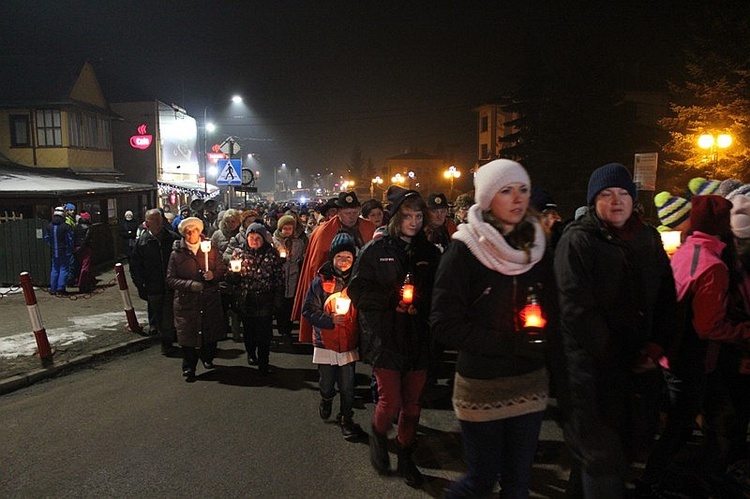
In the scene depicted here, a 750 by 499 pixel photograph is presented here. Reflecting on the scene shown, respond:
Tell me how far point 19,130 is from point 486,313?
2964cm

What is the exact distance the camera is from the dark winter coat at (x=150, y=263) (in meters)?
8.56

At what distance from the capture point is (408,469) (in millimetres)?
4344

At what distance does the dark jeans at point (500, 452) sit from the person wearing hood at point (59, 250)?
42.7 ft

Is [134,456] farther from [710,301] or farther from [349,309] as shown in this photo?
[710,301]

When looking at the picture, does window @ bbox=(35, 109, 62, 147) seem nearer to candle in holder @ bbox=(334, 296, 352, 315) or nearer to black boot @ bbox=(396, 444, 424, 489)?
candle in holder @ bbox=(334, 296, 352, 315)

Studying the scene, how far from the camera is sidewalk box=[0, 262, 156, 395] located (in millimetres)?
7449

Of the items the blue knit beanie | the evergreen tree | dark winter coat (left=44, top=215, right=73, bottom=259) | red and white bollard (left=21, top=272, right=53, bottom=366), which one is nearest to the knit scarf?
the blue knit beanie

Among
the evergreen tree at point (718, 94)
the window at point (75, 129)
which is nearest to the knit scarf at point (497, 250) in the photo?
the evergreen tree at point (718, 94)

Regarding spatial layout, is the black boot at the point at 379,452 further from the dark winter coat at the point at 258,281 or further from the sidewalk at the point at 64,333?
the sidewalk at the point at 64,333

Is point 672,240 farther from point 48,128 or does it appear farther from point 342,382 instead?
point 48,128

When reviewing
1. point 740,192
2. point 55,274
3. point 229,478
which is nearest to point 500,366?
point 229,478

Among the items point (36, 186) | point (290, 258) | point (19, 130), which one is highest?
point (19, 130)

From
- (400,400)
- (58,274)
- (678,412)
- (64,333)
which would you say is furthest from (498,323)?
(58,274)

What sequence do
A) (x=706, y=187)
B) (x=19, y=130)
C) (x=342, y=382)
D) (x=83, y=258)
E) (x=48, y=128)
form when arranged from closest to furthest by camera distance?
(x=342, y=382)
(x=706, y=187)
(x=83, y=258)
(x=19, y=130)
(x=48, y=128)
